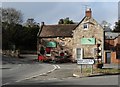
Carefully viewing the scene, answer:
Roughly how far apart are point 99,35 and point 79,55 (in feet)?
17.3

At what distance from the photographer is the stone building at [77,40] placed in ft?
213

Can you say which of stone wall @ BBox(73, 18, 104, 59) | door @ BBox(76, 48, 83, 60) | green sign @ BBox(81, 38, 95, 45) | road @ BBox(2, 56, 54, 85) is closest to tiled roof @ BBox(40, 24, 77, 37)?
stone wall @ BBox(73, 18, 104, 59)

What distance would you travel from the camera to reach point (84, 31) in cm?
6575

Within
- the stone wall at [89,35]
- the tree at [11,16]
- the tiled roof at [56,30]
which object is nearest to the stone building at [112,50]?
the stone wall at [89,35]

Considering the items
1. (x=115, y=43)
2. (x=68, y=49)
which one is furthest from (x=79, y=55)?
(x=115, y=43)

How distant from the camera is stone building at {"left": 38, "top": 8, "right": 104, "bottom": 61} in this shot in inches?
2557

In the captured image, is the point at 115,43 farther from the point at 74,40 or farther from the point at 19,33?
the point at 19,33

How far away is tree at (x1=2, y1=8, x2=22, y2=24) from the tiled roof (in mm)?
15674

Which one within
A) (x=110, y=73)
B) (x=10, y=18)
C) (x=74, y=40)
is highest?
(x=10, y=18)

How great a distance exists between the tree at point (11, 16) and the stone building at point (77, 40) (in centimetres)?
1897

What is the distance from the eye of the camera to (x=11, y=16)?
87188mm

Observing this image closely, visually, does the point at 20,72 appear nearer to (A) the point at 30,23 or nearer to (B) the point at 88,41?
(B) the point at 88,41

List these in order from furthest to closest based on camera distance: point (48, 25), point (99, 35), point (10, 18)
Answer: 1. point (10, 18)
2. point (48, 25)
3. point (99, 35)

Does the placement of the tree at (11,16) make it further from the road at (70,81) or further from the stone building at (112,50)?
the road at (70,81)
